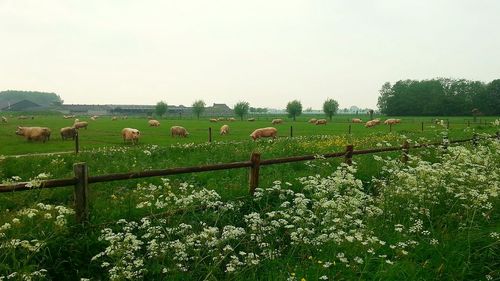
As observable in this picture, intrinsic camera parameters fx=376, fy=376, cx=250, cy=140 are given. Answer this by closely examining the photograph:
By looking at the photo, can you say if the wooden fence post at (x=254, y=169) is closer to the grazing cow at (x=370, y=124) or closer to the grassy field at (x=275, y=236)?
the grassy field at (x=275, y=236)

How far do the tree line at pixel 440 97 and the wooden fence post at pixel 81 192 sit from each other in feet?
415

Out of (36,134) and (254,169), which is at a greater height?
(254,169)

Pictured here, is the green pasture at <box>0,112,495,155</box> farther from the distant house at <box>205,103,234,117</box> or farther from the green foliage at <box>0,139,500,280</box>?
the distant house at <box>205,103,234,117</box>

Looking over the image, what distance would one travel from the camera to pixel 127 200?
8.20 m

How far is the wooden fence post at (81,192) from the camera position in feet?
20.5

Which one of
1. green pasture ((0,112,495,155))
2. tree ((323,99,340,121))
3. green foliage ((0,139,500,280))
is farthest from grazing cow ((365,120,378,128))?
green foliage ((0,139,500,280))

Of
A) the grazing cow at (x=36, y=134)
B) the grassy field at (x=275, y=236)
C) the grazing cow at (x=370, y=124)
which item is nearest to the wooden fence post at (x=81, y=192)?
the grassy field at (x=275, y=236)

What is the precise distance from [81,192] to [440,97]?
453 ft

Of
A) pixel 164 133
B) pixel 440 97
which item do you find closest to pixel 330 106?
pixel 440 97

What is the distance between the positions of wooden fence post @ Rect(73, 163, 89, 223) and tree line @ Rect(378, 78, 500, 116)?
126 metres

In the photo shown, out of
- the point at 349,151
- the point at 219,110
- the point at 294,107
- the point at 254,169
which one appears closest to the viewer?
the point at 254,169

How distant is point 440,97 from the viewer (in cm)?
12612

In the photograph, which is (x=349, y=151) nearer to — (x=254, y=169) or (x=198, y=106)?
(x=254, y=169)

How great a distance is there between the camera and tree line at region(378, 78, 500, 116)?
11681cm
